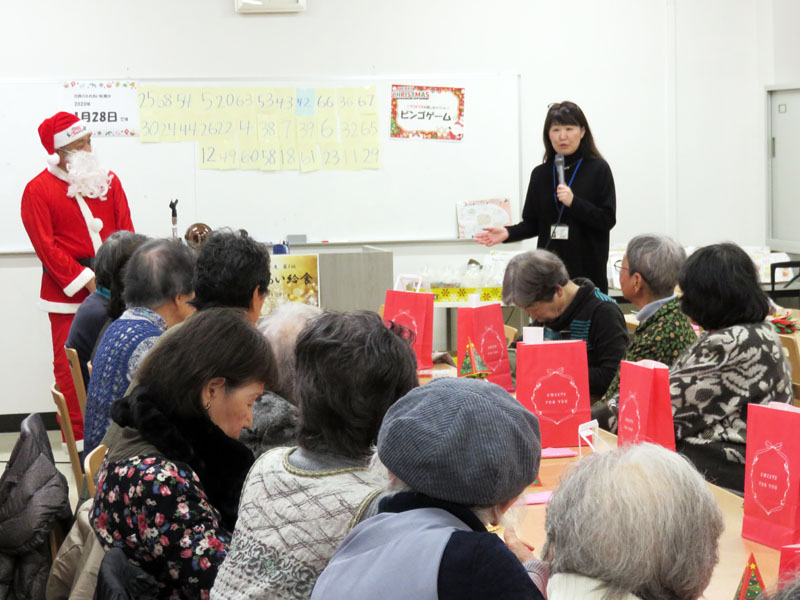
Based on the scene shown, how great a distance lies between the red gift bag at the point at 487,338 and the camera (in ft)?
10.2

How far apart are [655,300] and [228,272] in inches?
59.2

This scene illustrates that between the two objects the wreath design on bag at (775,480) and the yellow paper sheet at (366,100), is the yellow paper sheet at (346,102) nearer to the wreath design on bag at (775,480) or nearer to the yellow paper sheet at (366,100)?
the yellow paper sheet at (366,100)

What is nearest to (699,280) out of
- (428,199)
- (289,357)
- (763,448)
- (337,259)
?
(763,448)

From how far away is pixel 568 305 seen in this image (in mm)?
3365

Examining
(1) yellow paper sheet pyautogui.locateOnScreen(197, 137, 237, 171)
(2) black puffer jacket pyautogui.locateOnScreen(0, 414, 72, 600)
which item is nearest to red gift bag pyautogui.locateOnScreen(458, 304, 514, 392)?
(2) black puffer jacket pyautogui.locateOnScreen(0, 414, 72, 600)

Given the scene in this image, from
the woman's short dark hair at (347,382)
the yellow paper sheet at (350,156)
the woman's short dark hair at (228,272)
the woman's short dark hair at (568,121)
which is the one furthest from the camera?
the yellow paper sheet at (350,156)

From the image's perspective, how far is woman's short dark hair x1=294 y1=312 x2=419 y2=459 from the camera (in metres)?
1.51

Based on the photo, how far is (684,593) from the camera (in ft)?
3.74

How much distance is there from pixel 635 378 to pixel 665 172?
14.6 feet

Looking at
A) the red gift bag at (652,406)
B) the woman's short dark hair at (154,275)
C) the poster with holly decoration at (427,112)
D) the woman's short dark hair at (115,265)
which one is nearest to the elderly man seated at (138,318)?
the woman's short dark hair at (154,275)

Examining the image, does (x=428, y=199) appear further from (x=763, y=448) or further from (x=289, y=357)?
(x=763, y=448)

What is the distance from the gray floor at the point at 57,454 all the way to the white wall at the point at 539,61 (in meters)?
0.23

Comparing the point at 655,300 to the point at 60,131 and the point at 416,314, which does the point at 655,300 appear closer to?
the point at 416,314

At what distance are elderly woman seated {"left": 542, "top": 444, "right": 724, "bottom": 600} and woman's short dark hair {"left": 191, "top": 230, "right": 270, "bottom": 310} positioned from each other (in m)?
1.75
